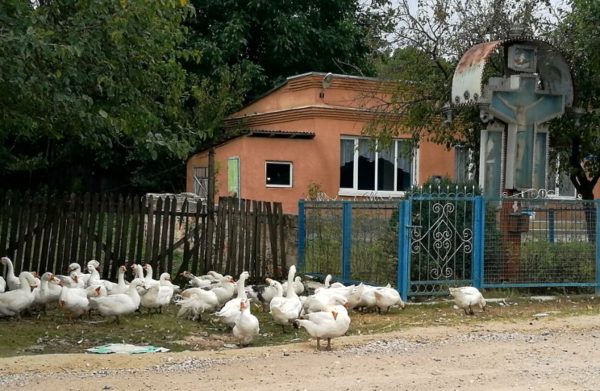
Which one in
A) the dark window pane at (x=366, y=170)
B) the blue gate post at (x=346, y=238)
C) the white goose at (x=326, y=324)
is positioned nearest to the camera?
the white goose at (x=326, y=324)

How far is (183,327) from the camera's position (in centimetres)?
1208

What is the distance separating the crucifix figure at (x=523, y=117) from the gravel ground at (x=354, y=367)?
5.07 metres

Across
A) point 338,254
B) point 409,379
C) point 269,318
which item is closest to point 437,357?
point 409,379

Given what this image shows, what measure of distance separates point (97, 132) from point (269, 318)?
390cm

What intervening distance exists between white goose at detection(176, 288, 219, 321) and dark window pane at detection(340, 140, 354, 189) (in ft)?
43.7

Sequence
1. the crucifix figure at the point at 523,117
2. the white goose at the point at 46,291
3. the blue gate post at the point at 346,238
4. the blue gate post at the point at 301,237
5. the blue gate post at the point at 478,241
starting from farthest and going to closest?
the blue gate post at the point at 301,237 < the blue gate post at the point at 346,238 < the crucifix figure at the point at 523,117 < the blue gate post at the point at 478,241 < the white goose at the point at 46,291

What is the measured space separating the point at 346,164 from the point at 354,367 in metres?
16.6

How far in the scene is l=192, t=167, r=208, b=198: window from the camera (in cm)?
2634

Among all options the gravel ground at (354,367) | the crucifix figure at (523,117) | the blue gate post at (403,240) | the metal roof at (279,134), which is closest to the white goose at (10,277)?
the gravel ground at (354,367)

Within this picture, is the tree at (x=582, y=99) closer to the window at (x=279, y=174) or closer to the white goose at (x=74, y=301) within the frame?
the window at (x=279, y=174)

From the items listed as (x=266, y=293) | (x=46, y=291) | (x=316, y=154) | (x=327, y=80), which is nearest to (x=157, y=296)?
(x=46, y=291)

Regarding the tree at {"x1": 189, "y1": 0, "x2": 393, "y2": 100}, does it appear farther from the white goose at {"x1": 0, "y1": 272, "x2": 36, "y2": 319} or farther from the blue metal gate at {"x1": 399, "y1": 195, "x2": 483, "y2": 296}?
the white goose at {"x1": 0, "y1": 272, "x2": 36, "y2": 319}

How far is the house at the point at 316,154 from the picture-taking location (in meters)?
24.2

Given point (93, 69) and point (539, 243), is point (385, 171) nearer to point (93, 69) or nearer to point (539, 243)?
point (539, 243)
